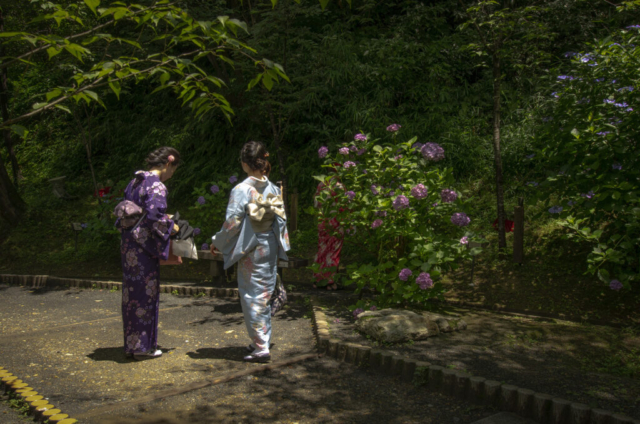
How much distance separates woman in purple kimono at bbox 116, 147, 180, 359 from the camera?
193 inches

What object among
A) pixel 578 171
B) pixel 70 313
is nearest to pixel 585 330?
pixel 578 171

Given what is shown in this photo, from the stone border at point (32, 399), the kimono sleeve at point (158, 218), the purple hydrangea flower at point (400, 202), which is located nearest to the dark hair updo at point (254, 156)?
the kimono sleeve at point (158, 218)

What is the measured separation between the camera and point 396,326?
15.9 feet

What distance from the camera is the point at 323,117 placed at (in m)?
11.0

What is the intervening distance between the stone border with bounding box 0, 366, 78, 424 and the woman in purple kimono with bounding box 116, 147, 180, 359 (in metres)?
0.94

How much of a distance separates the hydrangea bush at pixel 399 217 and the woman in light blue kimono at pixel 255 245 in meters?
1.01

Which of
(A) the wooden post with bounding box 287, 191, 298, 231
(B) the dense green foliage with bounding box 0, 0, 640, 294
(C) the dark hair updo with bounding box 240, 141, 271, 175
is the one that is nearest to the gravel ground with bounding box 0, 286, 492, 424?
(C) the dark hair updo with bounding box 240, 141, 271, 175

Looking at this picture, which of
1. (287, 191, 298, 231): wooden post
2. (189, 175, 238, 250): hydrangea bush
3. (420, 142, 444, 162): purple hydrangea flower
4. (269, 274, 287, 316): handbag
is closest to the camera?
(269, 274, 287, 316): handbag

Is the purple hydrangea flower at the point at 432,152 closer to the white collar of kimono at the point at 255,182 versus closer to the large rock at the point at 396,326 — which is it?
the large rock at the point at 396,326

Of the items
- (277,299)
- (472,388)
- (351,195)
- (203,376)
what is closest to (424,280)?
(351,195)

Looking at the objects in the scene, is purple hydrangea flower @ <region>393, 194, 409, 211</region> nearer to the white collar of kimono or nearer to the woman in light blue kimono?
the woman in light blue kimono

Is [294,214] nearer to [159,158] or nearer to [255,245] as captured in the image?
[159,158]

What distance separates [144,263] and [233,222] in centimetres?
89

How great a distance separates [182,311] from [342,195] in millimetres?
2460
